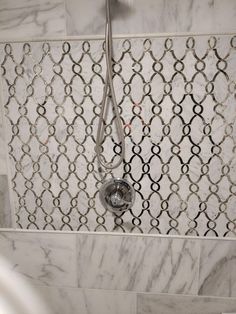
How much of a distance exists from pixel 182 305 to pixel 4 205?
34.2 inches

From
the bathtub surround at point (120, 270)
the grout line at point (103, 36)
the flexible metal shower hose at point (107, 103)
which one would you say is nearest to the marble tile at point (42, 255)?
the bathtub surround at point (120, 270)

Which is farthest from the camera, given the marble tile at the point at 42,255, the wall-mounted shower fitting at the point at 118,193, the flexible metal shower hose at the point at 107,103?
the marble tile at the point at 42,255

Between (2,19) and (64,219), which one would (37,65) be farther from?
(64,219)

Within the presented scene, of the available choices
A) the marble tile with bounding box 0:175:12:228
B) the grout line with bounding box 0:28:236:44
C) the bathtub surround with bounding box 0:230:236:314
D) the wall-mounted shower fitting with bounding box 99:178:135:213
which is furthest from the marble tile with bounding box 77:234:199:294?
the grout line with bounding box 0:28:236:44

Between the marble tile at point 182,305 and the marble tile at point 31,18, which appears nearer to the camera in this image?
the marble tile at point 31,18

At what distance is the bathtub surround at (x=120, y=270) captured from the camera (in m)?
1.17

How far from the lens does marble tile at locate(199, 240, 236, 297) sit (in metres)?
1.15

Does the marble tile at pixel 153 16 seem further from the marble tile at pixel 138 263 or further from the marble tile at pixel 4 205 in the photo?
the marble tile at pixel 138 263

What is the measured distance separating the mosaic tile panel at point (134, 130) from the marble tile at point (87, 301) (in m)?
0.31

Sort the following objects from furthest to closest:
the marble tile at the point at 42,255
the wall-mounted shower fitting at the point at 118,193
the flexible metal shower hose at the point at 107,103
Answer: the marble tile at the point at 42,255 → the wall-mounted shower fitting at the point at 118,193 → the flexible metal shower hose at the point at 107,103

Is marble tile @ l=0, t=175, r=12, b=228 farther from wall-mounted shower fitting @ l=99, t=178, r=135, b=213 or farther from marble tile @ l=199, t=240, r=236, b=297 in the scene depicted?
marble tile @ l=199, t=240, r=236, b=297

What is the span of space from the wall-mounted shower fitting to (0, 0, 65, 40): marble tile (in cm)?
59

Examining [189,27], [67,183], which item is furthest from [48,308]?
[189,27]

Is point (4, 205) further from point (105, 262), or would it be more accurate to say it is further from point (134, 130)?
→ point (134, 130)
